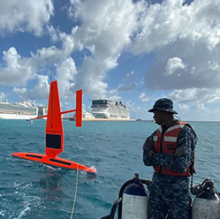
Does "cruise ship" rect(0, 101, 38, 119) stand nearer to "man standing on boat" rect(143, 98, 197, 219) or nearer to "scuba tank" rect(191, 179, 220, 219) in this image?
"man standing on boat" rect(143, 98, 197, 219)

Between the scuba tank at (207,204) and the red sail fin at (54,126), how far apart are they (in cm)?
905

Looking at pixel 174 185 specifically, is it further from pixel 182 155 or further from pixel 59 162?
pixel 59 162

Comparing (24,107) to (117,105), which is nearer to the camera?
(24,107)

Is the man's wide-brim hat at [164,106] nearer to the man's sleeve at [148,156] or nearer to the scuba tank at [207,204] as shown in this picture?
the man's sleeve at [148,156]

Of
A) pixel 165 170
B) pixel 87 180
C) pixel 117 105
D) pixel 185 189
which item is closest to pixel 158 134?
pixel 165 170

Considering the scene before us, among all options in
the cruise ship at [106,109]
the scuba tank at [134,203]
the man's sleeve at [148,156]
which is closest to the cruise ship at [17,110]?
the cruise ship at [106,109]

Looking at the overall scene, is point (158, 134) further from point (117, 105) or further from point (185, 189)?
point (117, 105)

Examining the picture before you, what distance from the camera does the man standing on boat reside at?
256 centimetres

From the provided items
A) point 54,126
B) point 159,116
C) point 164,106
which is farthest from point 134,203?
point 54,126

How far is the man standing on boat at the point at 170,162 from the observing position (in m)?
2.56

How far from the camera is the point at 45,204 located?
6.21 meters

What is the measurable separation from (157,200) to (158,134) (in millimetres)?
980

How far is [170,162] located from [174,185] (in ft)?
1.23

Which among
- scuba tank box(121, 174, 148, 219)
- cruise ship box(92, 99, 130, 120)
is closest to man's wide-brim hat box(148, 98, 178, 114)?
scuba tank box(121, 174, 148, 219)
